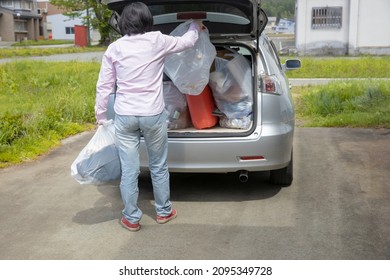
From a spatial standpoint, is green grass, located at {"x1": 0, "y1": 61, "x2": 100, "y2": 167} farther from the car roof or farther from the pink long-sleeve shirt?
the pink long-sleeve shirt

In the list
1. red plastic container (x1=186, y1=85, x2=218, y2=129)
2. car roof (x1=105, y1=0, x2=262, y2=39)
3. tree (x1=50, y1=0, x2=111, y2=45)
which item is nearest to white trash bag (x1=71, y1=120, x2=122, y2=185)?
red plastic container (x1=186, y1=85, x2=218, y2=129)

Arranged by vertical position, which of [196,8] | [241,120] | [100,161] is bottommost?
[100,161]

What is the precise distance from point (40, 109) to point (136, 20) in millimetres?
5373

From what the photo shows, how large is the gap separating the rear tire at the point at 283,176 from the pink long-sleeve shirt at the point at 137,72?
1.77m

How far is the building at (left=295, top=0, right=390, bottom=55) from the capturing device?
2516 cm

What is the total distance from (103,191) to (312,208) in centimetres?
224

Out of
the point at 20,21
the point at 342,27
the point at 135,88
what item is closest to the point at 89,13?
the point at 342,27

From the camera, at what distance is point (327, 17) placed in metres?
25.8

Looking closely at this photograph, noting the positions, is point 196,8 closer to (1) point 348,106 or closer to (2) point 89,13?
(1) point 348,106

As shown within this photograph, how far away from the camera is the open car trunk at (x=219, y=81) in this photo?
5195mm

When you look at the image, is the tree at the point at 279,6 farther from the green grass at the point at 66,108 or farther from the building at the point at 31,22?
the building at the point at 31,22

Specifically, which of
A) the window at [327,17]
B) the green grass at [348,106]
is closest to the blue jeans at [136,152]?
the green grass at [348,106]

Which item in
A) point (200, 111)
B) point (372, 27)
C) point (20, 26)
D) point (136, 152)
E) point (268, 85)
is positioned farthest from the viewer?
point (20, 26)

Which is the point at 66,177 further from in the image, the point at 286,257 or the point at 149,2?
the point at 286,257
